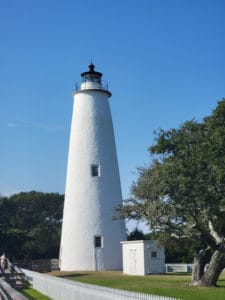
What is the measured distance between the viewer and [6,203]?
64500mm

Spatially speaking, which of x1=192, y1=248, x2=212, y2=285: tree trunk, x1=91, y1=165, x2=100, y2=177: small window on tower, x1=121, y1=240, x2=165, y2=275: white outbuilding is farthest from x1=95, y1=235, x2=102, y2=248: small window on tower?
x1=192, y1=248, x2=212, y2=285: tree trunk

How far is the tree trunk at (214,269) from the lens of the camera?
23422 millimetres

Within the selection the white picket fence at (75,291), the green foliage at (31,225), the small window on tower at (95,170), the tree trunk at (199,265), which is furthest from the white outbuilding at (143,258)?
the green foliage at (31,225)

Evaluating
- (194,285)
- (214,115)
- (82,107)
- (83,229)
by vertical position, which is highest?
(82,107)

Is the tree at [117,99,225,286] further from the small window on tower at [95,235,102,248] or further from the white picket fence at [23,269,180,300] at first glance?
the small window on tower at [95,235,102,248]

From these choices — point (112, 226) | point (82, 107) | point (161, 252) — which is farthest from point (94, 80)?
point (161, 252)

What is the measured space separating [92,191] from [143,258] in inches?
244

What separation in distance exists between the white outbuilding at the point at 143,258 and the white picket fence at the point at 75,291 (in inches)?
486

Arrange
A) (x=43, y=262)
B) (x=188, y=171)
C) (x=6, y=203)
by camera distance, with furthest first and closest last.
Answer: (x=6, y=203) → (x=43, y=262) → (x=188, y=171)

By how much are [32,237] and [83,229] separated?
1609 cm

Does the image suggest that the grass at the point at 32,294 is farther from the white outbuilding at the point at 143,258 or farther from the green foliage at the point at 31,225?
the green foliage at the point at 31,225

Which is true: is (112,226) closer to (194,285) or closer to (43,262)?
(43,262)

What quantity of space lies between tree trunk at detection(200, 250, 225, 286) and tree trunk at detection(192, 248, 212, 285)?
34.1 inches

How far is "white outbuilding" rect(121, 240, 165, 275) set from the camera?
34.8m
